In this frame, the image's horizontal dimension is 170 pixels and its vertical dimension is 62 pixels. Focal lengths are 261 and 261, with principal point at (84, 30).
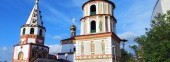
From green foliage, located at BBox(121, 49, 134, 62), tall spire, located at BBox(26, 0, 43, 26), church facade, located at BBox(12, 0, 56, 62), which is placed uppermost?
tall spire, located at BBox(26, 0, 43, 26)

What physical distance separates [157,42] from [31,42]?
3080 centimetres

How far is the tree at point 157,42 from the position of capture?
752 inches

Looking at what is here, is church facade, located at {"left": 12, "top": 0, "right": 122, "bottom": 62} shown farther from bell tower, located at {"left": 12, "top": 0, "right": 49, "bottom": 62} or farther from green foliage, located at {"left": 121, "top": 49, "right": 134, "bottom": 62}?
bell tower, located at {"left": 12, "top": 0, "right": 49, "bottom": 62}

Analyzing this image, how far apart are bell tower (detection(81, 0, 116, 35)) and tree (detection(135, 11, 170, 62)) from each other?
995 cm

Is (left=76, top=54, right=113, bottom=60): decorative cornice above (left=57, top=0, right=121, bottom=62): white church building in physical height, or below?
below

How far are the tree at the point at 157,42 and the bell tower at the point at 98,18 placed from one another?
9951mm

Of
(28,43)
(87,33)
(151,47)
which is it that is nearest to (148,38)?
(151,47)

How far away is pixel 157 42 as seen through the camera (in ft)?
65.9

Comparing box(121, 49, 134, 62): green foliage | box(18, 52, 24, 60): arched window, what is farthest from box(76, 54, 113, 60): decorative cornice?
box(18, 52, 24, 60): arched window

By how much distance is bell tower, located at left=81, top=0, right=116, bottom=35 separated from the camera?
31656 mm

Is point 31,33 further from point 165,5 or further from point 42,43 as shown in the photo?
point 165,5

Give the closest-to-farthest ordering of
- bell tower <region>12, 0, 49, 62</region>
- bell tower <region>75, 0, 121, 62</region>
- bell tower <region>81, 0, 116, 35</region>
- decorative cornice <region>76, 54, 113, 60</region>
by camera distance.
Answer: decorative cornice <region>76, 54, 113, 60</region> < bell tower <region>75, 0, 121, 62</region> < bell tower <region>81, 0, 116, 35</region> < bell tower <region>12, 0, 49, 62</region>

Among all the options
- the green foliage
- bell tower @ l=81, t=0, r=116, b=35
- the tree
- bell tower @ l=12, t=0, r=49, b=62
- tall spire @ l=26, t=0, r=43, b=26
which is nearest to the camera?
the tree

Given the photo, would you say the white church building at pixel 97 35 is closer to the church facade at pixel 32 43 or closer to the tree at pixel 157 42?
the tree at pixel 157 42
